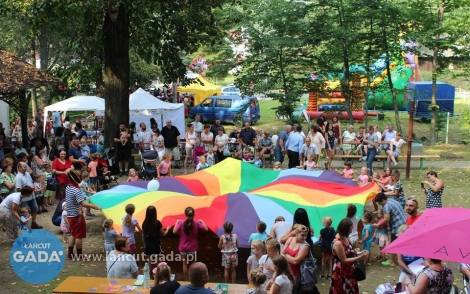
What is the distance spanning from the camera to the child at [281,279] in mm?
6973

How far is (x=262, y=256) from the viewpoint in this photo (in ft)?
27.5

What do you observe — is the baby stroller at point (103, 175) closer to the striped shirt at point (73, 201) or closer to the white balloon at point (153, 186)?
the white balloon at point (153, 186)

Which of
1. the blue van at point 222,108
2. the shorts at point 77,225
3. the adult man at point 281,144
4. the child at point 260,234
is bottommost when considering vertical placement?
the shorts at point 77,225

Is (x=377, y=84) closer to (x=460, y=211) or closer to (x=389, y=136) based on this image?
(x=389, y=136)

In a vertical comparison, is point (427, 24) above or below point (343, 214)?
above

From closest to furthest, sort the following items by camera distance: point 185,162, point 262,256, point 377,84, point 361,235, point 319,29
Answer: point 262,256
point 361,235
point 185,162
point 319,29
point 377,84

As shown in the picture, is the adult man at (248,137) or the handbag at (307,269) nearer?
the handbag at (307,269)

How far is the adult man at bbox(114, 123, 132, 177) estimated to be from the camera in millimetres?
18094

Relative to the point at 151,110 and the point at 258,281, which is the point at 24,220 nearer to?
the point at 258,281

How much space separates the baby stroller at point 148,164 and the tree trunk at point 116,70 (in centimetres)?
197

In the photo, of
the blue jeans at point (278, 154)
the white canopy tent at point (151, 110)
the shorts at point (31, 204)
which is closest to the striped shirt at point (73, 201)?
the shorts at point (31, 204)

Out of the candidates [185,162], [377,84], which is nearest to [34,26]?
[185,162]

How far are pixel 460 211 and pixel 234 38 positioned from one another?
17.4m

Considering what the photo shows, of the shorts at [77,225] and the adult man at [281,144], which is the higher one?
the adult man at [281,144]
